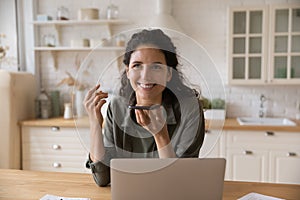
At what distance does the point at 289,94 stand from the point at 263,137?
68 cm

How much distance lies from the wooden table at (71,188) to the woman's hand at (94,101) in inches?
12.7

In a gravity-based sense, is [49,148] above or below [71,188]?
below

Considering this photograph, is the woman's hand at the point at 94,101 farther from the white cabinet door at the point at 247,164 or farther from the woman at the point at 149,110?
the white cabinet door at the point at 247,164

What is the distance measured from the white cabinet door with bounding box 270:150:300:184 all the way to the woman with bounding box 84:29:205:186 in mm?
1826

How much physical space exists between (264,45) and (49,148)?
6.59ft

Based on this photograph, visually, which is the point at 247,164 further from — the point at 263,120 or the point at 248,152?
the point at 263,120

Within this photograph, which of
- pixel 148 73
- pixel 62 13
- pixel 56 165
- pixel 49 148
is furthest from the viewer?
pixel 62 13

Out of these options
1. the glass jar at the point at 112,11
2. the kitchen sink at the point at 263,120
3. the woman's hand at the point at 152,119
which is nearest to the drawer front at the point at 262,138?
the kitchen sink at the point at 263,120

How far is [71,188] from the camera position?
106 cm

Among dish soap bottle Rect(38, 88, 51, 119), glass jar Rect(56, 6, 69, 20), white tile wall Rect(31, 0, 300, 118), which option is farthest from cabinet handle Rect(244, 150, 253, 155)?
glass jar Rect(56, 6, 69, 20)

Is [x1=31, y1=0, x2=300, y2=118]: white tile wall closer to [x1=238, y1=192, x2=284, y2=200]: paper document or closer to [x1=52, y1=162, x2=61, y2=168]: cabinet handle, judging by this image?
[x1=52, y1=162, x2=61, y2=168]: cabinet handle

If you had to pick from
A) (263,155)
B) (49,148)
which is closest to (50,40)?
(49,148)

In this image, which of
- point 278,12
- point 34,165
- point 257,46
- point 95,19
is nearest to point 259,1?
point 278,12

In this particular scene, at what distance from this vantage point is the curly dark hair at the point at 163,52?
0.72m
